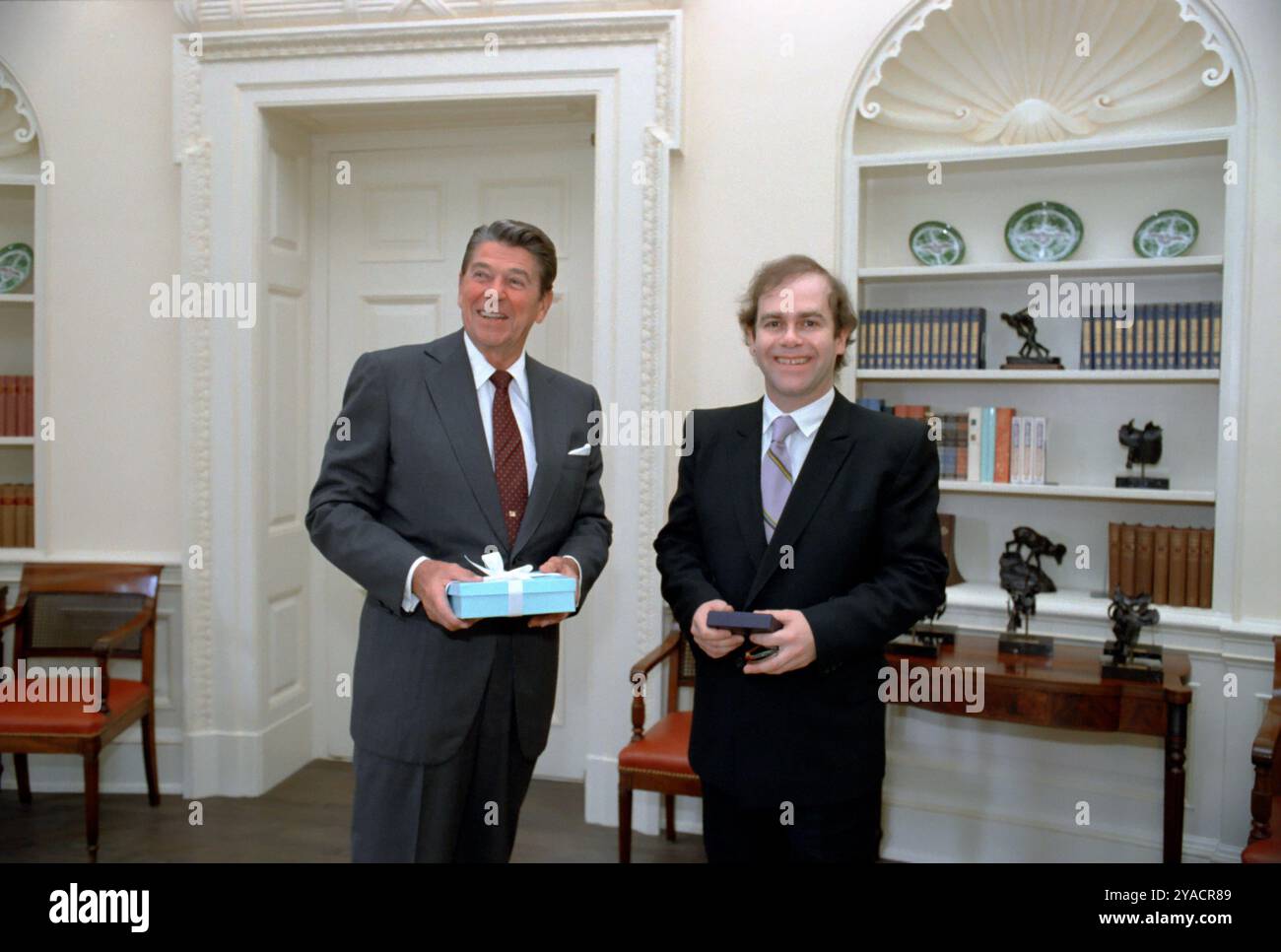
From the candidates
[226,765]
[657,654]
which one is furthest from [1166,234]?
[226,765]

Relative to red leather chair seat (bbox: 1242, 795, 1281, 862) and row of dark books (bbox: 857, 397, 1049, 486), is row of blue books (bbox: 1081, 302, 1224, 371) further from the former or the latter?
red leather chair seat (bbox: 1242, 795, 1281, 862)

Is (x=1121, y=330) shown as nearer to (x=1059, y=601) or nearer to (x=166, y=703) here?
(x=1059, y=601)

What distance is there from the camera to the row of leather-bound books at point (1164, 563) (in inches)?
130

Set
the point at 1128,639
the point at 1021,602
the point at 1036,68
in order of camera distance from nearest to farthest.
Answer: the point at 1128,639, the point at 1021,602, the point at 1036,68

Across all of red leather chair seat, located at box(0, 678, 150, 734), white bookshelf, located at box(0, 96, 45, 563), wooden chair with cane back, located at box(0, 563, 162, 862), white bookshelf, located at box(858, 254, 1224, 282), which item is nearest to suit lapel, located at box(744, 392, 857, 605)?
white bookshelf, located at box(858, 254, 1224, 282)

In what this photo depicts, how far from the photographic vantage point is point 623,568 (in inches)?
144

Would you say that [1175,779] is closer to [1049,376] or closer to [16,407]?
[1049,376]

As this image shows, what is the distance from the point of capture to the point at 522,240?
1930 millimetres

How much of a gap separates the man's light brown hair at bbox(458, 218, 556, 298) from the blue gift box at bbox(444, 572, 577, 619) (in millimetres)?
574

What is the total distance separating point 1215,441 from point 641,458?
1934 mm

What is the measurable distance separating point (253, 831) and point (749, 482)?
2631mm

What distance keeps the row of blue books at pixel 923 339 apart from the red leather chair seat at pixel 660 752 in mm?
1437

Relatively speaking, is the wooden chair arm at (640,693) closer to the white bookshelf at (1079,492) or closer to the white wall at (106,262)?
the white bookshelf at (1079,492)

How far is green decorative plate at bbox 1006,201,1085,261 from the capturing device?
Answer: 354 centimetres
